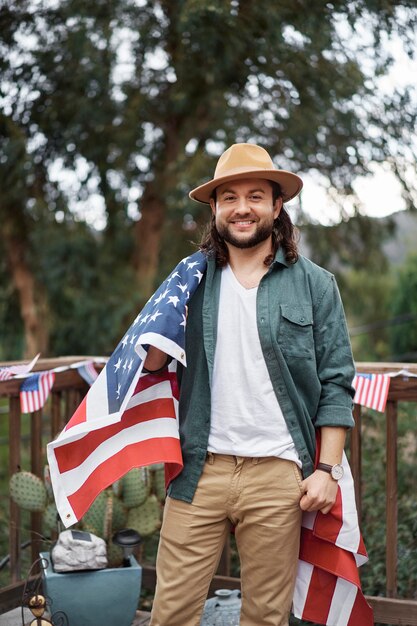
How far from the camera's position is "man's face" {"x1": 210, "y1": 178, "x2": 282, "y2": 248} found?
229cm

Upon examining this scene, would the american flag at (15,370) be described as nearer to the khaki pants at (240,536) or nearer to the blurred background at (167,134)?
the khaki pants at (240,536)

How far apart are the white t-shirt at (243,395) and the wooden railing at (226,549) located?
988mm

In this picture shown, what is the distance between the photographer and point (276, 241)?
7.89ft

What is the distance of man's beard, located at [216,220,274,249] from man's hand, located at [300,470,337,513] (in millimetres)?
707

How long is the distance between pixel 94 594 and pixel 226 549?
2.37ft

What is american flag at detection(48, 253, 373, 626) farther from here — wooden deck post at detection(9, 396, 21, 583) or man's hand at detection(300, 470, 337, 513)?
wooden deck post at detection(9, 396, 21, 583)

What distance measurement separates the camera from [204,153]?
27.3ft

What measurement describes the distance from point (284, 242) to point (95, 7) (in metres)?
4.46

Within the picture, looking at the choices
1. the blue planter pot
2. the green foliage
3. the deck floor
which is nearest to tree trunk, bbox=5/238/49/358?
the green foliage

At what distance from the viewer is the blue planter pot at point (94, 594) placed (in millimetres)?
2889

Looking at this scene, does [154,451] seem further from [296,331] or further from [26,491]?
[26,491]

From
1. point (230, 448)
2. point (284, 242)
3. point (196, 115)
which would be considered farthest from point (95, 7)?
point (230, 448)

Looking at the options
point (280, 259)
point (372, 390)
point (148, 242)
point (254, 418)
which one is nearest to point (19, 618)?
point (254, 418)

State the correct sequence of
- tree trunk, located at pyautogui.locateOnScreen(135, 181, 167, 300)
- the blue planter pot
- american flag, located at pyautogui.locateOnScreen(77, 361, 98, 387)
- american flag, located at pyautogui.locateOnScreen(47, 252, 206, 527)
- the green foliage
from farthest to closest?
tree trunk, located at pyautogui.locateOnScreen(135, 181, 167, 300), the green foliage, american flag, located at pyautogui.locateOnScreen(77, 361, 98, 387), the blue planter pot, american flag, located at pyautogui.locateOnScreen(47, 252, 206, 527)
